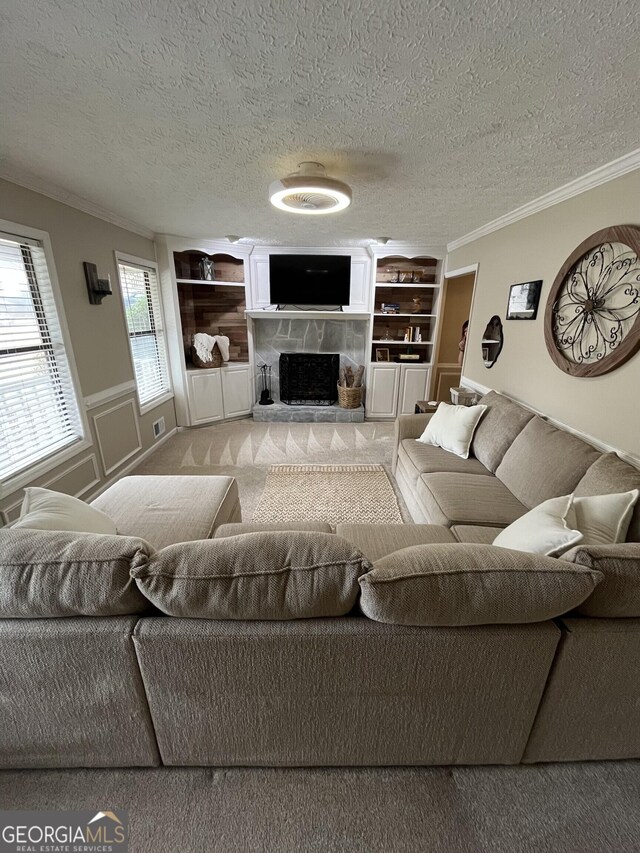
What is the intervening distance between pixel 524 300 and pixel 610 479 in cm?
171

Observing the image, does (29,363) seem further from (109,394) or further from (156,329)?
(156,329)

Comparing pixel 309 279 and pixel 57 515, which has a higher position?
pixel 309 279

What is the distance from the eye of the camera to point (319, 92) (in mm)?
1309

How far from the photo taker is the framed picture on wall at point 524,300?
8.45 feet

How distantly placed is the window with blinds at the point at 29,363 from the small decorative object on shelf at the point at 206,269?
2.19 meters

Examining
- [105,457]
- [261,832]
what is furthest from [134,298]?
[261,832]

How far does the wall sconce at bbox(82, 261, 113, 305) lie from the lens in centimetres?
271

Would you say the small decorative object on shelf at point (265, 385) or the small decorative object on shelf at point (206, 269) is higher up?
Answer: the small decorative object on shelf at point (206, 269)

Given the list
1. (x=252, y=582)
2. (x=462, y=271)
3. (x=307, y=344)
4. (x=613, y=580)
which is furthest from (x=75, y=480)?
(x=462, y=271)

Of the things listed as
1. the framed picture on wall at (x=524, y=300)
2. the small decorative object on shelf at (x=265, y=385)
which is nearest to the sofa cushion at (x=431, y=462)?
the framed picture on wall at (x=524, y=300)

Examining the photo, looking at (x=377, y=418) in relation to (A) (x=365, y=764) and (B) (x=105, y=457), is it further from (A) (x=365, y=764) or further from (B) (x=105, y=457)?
(A) (x=365, y=764)

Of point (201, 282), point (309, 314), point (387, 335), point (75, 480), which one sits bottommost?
point (75, 480)

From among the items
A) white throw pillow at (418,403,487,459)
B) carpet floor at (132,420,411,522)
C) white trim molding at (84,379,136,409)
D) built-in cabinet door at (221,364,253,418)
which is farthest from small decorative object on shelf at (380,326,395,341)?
white trim molding at (84,379,136,409)

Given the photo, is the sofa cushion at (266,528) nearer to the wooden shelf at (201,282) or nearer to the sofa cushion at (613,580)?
the sofa cushion at (613,580)
